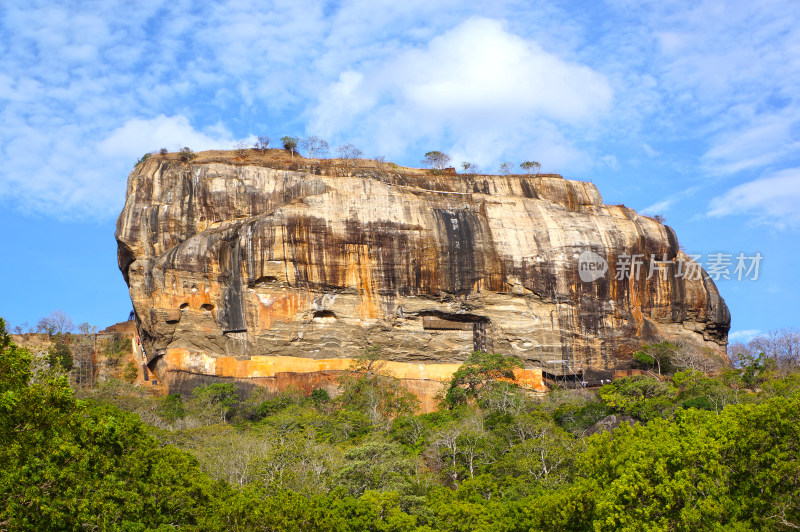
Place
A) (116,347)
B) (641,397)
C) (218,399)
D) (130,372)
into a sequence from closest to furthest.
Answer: (641,397) < (218,399) < (130,372) < (116,347)

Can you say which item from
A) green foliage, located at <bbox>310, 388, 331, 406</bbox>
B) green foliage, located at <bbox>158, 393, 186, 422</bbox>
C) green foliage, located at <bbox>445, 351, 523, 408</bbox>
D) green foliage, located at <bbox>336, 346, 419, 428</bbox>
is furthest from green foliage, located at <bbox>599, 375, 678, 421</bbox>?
green foliage, located at <bbox>158, 393, 186, 422</bbox>

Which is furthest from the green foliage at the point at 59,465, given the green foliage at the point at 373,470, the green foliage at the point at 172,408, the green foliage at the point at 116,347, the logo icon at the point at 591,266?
the green foliage at the point at 116,347

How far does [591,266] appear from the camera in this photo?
159 feet

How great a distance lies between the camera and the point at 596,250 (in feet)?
160

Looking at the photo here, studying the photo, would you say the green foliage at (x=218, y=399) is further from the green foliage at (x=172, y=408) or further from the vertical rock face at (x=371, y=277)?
the vertical rock face at (x=371, y=277)

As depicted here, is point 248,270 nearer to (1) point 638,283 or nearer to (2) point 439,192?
(2) point 439,192

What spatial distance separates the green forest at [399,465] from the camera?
15391 millimetres

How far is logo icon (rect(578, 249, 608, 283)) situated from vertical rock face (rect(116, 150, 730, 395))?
0.08 metres

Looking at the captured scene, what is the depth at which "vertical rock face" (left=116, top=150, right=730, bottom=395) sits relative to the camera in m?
43.8

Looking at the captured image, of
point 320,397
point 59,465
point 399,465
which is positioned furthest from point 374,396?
point 59,465

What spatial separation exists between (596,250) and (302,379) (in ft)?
64.0

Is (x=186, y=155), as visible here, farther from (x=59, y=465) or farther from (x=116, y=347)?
(x=59, y=465)

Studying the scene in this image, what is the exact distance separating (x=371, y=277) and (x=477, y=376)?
8405 mm

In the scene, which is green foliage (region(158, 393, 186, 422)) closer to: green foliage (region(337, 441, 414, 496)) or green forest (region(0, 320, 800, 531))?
green forest (region(0, 320, 800, 531))
